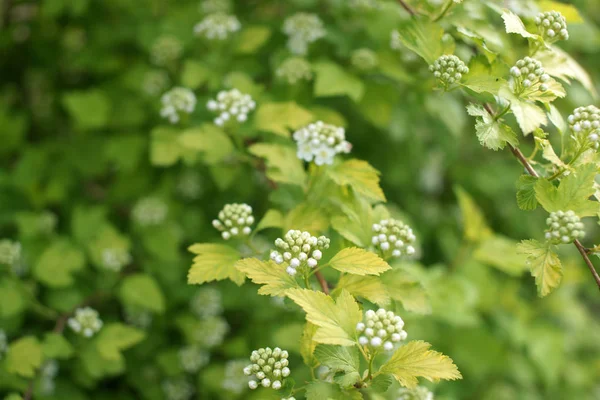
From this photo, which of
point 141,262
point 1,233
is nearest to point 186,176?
point 141,262

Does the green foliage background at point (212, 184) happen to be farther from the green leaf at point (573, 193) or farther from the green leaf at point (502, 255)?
the green leaf at point (573, 193)

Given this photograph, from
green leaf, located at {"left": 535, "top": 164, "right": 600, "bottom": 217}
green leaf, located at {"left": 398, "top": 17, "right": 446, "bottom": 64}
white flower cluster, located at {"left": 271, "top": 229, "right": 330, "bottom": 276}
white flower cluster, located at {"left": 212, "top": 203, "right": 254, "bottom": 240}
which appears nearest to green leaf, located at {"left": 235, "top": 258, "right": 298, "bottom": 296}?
white flower cluster, located at {"left": 271, "top": 229, "right": 330, "bottom": 276}

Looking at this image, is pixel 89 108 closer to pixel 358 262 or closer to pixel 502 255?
pixel 358 262

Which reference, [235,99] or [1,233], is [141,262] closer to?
[1,233]

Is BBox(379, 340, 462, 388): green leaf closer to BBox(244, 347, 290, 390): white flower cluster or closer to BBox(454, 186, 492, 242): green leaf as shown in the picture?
BBox(244, 347, 290, 390): white flower cluster

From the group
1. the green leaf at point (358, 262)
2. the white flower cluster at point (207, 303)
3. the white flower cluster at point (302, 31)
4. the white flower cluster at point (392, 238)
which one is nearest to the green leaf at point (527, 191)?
the white flower cluster at point (392, 238)

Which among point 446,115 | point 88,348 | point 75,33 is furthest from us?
point 75,33

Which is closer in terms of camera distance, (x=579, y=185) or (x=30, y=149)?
(x=579, y=185)
